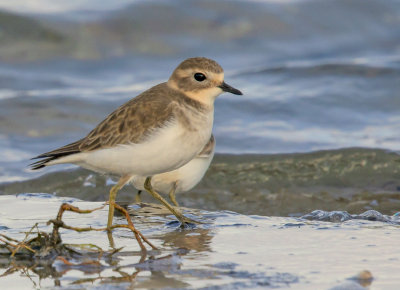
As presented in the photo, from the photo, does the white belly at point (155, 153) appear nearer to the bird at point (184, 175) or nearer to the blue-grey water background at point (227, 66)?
the bird at point (184, 175)

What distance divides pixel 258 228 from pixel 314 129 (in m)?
4.56

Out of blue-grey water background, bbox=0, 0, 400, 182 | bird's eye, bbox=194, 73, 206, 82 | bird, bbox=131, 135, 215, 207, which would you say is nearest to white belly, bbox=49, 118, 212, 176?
bird's eye, bbox=194, 73, 206, 82

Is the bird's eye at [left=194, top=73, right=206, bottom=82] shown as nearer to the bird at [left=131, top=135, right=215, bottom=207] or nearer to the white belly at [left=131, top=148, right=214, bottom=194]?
the bird at [left=131, top=135, right=215, bottom=207]

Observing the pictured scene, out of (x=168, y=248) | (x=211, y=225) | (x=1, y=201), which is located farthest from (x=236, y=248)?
(x=1, y=201)

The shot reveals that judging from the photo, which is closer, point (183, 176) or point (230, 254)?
point (230, 254)

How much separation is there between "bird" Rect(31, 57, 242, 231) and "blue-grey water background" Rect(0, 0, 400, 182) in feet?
11.4

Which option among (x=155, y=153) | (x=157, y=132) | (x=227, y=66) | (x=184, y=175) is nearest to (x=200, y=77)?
(x=157, y=132)

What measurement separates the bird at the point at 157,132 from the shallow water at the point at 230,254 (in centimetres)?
37

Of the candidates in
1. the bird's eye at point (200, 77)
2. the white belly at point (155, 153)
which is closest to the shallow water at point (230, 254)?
the white belly at point (155, 153)

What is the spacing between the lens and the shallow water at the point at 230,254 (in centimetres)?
390

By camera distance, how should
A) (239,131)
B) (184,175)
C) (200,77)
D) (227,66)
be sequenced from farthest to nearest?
(227,66)
(239,131)
(184,175)
(200,77)

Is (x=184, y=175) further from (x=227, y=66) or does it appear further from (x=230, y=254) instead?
(x=227, y=66)

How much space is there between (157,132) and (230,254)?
0.99m

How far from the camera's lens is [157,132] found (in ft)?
16.2
